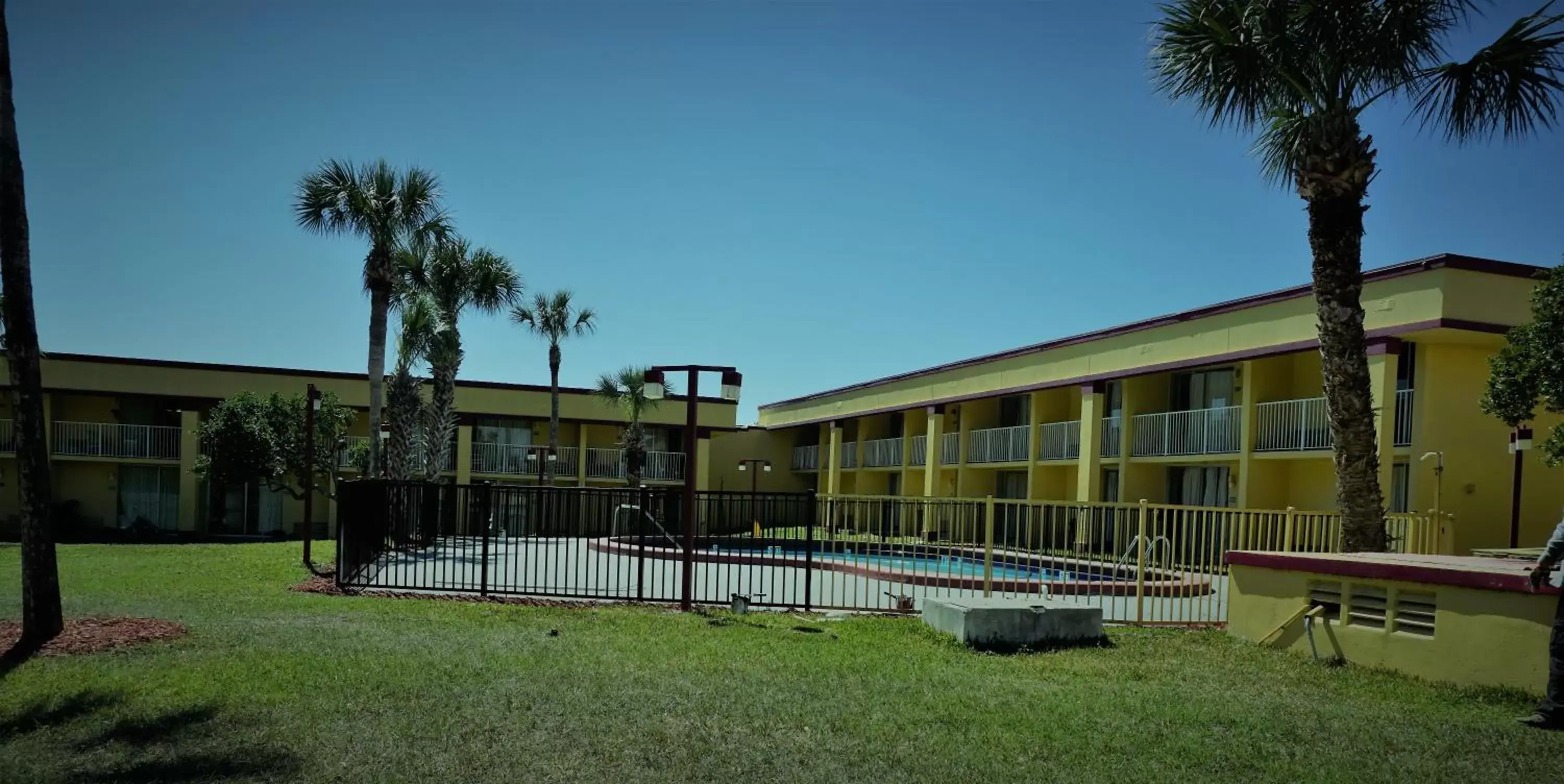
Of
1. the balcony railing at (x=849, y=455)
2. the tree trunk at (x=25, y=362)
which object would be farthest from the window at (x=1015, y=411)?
the tree trunk at (x=25, y=362)

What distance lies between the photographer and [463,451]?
37.7 m

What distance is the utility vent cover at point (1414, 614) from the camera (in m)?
8.95

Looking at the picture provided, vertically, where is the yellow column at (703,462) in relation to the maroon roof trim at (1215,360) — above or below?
below

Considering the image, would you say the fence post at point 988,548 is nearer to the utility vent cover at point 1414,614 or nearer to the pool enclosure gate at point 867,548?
the pool enclosure gate at point 867,548

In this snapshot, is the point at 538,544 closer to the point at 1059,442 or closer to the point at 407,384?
the point at 407,384

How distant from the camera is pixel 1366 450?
44.4 ft

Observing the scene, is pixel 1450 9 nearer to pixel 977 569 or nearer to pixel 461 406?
pixel 977 569

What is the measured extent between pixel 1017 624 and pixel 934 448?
25.8 m

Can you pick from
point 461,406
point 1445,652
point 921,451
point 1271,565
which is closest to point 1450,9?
point 1271,565

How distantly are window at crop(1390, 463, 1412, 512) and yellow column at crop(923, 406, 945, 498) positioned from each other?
16.2 metres

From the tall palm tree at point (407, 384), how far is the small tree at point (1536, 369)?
73.5ft

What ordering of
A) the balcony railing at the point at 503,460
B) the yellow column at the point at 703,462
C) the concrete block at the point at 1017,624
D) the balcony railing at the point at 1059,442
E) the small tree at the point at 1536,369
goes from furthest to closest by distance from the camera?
the yellow column at the point at 703,462 < the balcony railing at the point at 503,460 < the balcony railing at the point at 1059,442 < the small tree at the point at 1536,369 < the concrete block at the point at 1017,624

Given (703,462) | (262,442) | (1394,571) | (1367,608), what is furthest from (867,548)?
(703,462)

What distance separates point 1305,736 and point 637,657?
5.11m
